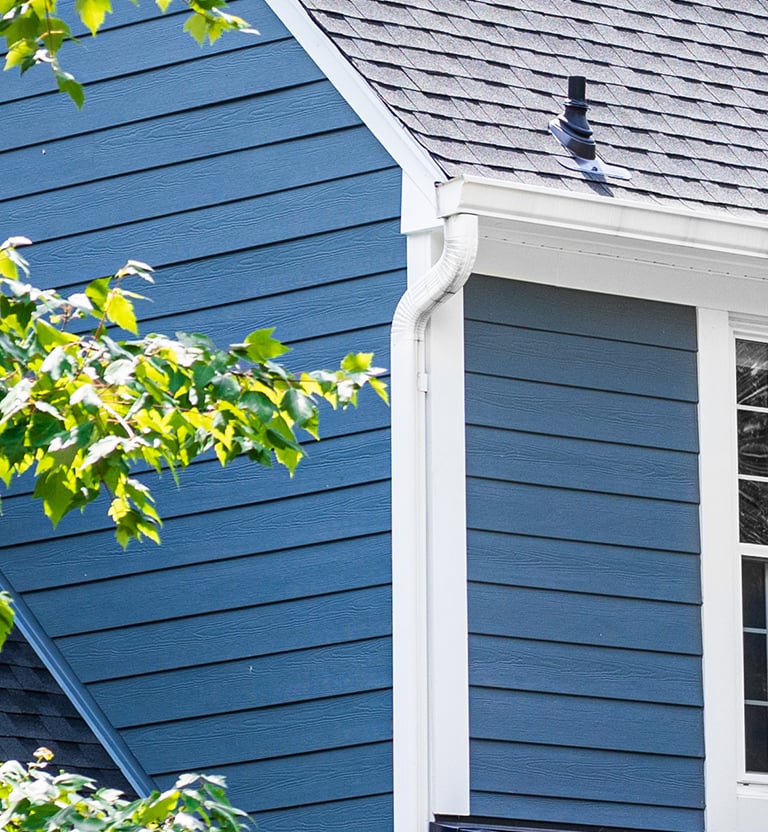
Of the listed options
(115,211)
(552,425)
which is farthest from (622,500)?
(115,211)

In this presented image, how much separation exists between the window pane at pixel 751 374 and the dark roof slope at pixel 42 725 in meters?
2.78

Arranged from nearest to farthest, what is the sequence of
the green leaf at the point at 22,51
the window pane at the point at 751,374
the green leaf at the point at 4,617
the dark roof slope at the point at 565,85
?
1. the green leaf at the point at 4,617
2. the green leaf at the point at 22,51
3. the dark roof slope at the point at 565,85
4. the window pane at the point at 751,374

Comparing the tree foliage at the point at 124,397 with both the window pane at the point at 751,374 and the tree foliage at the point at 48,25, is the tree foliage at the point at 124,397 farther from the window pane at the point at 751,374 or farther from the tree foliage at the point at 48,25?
the window pane at the point at 751,374

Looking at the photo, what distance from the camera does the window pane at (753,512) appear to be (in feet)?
22.1

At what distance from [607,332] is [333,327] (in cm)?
102

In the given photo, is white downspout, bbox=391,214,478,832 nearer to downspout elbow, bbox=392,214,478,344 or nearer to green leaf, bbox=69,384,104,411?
downspout elbow, bbox=392,214,478,344

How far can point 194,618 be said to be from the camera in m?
6.64

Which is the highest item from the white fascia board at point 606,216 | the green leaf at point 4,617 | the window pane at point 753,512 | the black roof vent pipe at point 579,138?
the black roof vent pipe at point 579,138

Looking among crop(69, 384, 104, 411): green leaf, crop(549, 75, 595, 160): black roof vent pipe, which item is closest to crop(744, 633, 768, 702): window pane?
crop(549, 75, 595, 160): black roof vent pipe

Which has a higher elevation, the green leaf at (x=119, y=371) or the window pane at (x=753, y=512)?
the window pane at (x=753, y=512)

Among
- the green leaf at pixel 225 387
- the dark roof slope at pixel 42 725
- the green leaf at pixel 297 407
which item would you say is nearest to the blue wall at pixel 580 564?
the dark roof slope at pixel 42 725

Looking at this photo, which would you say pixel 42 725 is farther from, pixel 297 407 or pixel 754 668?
pixel 297 407

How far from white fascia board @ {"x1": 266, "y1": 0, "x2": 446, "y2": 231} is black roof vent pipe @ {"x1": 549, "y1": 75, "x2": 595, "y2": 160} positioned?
64cm

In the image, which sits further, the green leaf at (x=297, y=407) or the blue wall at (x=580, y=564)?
the blue wall at (x=580, y=564)
